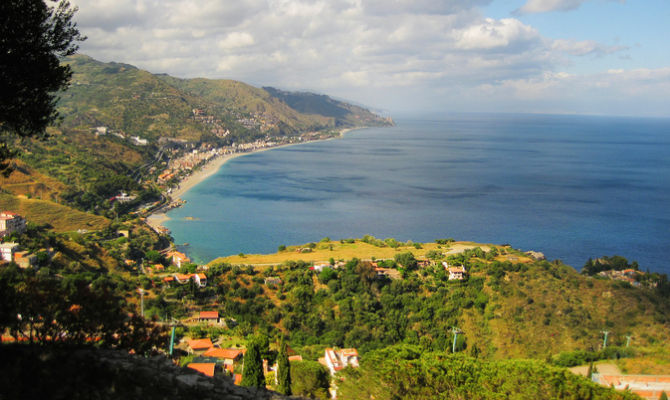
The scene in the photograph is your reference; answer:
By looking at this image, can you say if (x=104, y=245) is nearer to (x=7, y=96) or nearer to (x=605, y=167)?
(x=7, y=96)

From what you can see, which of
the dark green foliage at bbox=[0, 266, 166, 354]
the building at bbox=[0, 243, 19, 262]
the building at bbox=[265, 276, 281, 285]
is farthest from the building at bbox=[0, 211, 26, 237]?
the dark green foliage at bbox=[0, 266, 166, 354]

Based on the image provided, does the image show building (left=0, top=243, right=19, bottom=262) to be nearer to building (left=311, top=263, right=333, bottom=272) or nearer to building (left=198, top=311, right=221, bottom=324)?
building (left=198, top=311, right=221, bottom=324)

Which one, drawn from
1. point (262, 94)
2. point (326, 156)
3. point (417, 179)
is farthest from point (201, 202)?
point (262, 94)

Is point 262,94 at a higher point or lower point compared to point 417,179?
higher

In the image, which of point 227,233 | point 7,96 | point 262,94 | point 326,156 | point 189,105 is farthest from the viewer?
point 262,94

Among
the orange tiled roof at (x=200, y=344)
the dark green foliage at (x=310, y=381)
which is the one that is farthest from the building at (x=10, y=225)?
the dark green foliage at (x=310, y=381)

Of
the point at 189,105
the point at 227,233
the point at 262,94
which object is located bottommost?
the point at 227,233

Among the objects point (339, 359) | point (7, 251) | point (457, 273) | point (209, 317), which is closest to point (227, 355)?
point (339, 359)

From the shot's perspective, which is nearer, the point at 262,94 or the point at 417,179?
the point at 417,179
